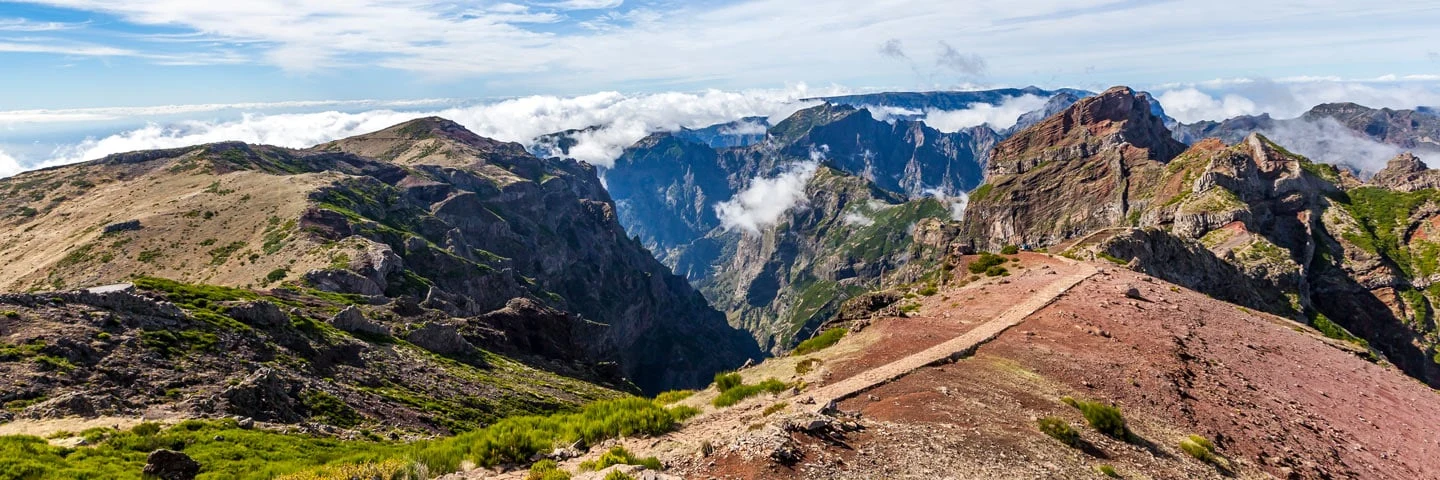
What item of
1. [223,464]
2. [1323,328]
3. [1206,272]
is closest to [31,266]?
[223,464]

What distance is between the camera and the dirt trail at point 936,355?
1029 inches

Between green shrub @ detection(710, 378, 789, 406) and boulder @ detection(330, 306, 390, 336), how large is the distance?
63610 mm

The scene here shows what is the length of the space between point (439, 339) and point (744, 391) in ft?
217

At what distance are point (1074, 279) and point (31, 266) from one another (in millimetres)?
178641

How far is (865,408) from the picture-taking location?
24.1m

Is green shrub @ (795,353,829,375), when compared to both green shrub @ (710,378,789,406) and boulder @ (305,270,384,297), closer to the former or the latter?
green shrub @ (710,378,789,406)

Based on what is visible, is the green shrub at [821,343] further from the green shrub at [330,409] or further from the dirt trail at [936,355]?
the green shrub at [330,409]

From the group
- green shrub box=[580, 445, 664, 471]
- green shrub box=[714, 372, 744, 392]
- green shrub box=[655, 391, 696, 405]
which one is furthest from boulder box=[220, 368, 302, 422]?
Answer: green shrub box=[580, 445, 664, 471]

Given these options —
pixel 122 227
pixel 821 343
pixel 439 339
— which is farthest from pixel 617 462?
pixel 122 227

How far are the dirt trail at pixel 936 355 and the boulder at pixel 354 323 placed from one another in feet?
223

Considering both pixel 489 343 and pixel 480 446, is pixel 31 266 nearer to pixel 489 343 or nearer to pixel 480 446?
pixel 489 343

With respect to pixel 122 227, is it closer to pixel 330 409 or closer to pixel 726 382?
pixel 330 409

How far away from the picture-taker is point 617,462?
65.1ft

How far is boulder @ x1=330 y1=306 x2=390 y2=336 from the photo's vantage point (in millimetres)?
74250
